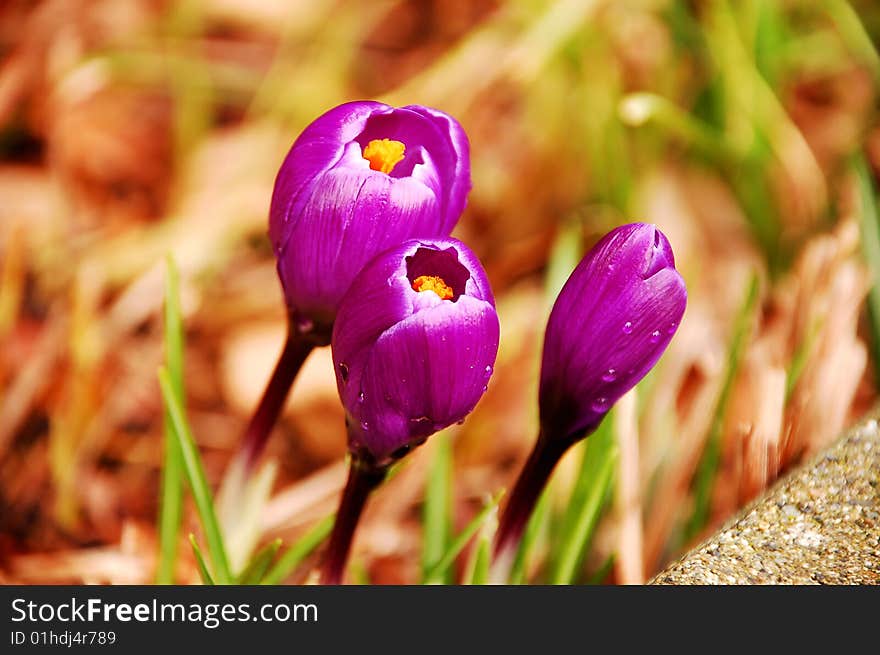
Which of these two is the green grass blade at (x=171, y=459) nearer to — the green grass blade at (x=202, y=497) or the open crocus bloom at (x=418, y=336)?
the green grass blade at (x=202, y=497)

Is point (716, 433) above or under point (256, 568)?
above

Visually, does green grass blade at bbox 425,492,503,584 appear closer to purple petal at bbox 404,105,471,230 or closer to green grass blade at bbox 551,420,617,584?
green grass blade at bbox 551,420,617,584

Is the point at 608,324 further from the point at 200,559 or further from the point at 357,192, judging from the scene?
the point at 200,559

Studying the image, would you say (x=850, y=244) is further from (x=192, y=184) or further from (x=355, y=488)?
(x=192, y=184)

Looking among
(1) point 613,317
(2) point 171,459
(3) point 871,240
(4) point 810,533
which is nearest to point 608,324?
(1) point 613,317

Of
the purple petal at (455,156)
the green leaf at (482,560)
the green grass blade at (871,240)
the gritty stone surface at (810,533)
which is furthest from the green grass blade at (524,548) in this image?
the green grass blade at (871,240)
